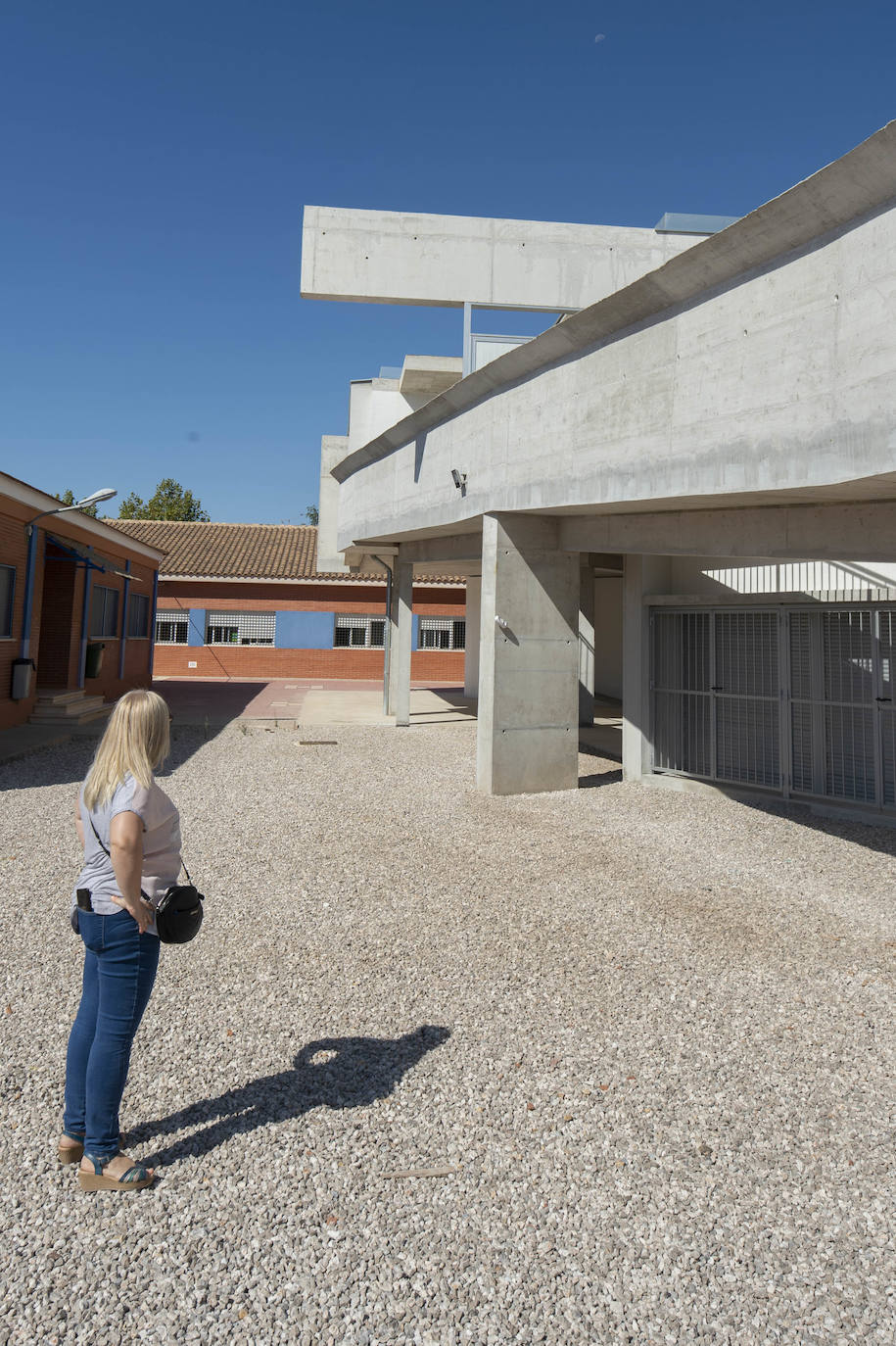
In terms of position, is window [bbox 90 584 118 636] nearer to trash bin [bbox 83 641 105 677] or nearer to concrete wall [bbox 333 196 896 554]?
trash bin [bbox 83 641 105 677]

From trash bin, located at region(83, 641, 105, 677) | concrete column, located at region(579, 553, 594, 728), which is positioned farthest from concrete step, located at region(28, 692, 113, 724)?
concrete column, located at region(579, 553, 594, 728)

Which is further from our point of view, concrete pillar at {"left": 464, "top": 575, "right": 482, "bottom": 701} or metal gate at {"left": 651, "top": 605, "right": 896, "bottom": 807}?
concrete pillar at {"left": 464, "top": 575, "right": 482, "bottom": 701}

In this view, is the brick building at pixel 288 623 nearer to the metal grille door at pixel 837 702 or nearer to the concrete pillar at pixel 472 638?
the concrete pillar at pixel 472 638

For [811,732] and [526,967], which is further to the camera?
[811,732]

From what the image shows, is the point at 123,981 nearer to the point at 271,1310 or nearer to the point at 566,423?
the point at 271,1310

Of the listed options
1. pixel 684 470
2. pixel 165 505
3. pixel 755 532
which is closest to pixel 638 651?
pixel 755 532

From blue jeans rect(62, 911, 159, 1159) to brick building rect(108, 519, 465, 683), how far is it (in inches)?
1071

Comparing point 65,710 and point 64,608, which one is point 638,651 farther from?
point 64,608

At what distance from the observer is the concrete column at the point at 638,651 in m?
10.5

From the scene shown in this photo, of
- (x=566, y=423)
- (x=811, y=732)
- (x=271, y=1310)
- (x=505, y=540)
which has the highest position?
(x=566, y=423)

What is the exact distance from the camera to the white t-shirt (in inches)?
105

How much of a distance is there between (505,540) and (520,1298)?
8.22 meters

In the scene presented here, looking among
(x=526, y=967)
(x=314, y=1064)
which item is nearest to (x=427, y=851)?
(x=526, y=967)

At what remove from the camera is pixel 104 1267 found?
2.42 m
